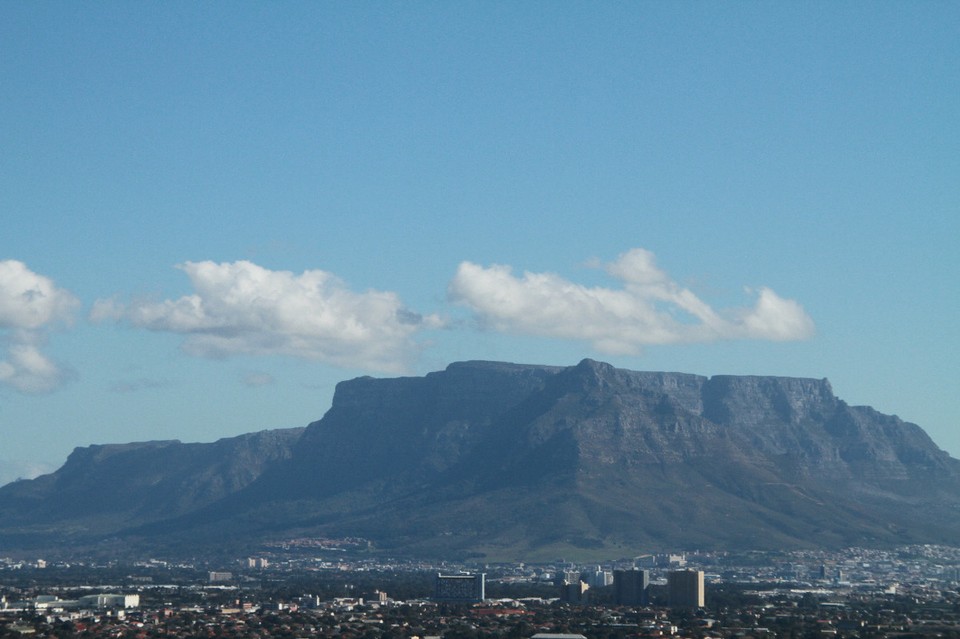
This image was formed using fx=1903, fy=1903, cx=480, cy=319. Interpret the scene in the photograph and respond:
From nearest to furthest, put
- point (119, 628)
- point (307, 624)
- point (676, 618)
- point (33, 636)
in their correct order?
point (33, 636) → point (119, 628) → point (307, 624) → point (676, 618)

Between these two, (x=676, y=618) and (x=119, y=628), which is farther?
(x=676, y=618)

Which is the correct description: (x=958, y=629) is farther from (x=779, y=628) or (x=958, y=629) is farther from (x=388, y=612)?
(x=388, y=612)

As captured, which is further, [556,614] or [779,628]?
[556,614]

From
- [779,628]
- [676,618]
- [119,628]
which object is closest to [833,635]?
[779,628]

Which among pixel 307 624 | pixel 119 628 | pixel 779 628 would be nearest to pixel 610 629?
pixel 779 628

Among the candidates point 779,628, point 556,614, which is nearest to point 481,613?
point 556,614

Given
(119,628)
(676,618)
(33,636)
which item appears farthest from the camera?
(676,618)

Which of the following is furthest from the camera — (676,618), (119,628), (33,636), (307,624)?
(676,618)

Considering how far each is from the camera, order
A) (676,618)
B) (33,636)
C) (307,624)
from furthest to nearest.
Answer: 1. (676,618)
2. (307,624)
3. (33,636)

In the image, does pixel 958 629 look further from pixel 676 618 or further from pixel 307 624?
pixel 307 624
